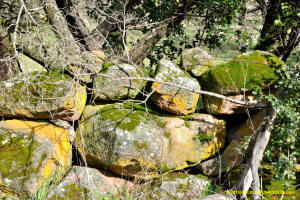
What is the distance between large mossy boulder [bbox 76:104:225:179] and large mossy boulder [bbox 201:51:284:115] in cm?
33

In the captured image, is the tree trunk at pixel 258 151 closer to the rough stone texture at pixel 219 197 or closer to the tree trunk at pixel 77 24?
the rough stone texture at pixel 219 197

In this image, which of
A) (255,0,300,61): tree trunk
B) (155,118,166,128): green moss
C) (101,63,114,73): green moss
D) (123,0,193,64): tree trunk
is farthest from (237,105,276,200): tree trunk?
(123,0,193,64): tree trunk

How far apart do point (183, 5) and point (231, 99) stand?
2241 millimetres

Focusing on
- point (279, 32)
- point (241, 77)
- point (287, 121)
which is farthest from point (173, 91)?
point (279, 32)

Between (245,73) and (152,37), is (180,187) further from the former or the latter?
(152,37)

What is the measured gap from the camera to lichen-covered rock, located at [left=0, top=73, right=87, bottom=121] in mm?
3422

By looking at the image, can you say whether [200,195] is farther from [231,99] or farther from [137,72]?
[137,72]

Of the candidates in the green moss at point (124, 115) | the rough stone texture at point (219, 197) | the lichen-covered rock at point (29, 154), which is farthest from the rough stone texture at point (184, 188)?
the lichen-covered rock at point (29, 154)

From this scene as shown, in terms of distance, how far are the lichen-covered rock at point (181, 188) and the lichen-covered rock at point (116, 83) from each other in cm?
127

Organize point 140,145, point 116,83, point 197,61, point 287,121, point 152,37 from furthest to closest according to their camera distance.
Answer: point 152,37, point 197,61, point 116,83, point 140,145, point 287,121

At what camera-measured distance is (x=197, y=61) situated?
387 centimetres

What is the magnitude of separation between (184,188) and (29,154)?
2059 millimetres

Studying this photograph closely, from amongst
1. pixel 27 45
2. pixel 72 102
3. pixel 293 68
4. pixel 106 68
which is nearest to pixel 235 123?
pixel 293 68

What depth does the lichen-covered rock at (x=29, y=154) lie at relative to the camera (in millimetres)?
3367
